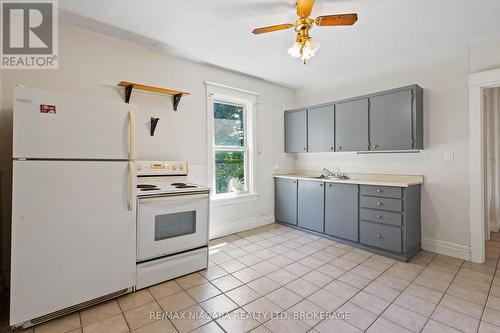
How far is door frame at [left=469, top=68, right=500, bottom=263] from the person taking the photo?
2676 millimetres

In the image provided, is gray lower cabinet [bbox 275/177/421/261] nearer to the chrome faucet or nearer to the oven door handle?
the chrome faucet

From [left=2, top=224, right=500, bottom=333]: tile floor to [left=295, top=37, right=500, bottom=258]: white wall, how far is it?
1.19ft

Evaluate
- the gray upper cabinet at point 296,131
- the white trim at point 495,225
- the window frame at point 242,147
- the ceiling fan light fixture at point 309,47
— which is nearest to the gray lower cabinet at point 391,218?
the gray upper cabinet at point 296,131

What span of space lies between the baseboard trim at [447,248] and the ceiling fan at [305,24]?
9.30 feet

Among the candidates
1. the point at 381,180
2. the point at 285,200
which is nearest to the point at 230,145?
the point at 285,200

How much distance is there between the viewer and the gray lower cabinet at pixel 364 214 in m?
2.77

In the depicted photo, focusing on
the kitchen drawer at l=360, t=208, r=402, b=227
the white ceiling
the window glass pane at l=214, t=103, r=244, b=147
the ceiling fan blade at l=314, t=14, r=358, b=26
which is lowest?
the kitchen drawer at l=360, t=208, r=402, b=227

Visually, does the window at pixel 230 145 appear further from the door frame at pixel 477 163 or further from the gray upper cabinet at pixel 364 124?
the door frame at pixel 477 163

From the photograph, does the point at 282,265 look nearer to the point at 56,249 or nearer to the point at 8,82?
the point at 56,249

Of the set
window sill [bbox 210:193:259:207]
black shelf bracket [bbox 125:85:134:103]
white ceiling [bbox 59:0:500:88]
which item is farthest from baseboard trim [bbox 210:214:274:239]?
white ceiling [bbox 59:0:500:88]

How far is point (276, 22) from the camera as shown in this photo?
2.34 meters

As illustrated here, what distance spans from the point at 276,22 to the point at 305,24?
1.70ft
